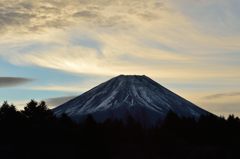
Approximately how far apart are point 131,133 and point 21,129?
57.2 feet

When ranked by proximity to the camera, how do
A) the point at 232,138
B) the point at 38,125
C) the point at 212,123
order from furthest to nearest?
the point at 212,123
the point at 232,138
the point at 38,125

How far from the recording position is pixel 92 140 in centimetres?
6091

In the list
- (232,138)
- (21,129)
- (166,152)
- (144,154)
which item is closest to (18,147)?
(21,129)

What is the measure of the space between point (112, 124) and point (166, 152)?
9.56 meters

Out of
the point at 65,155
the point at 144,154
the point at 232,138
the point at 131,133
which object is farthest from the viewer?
the point at 232,138

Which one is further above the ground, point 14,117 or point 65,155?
point 14,117

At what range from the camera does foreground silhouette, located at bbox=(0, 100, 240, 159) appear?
5947cm

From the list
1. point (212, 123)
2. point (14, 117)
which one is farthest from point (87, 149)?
point (212, 123)

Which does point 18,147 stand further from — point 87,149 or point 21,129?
point 87,149

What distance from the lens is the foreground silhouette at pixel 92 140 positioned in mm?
59469

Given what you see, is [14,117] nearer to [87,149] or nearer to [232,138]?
[87,149]

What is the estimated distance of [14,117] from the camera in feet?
214

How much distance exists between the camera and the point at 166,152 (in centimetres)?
7275

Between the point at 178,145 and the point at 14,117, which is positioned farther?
the point at 178,145
